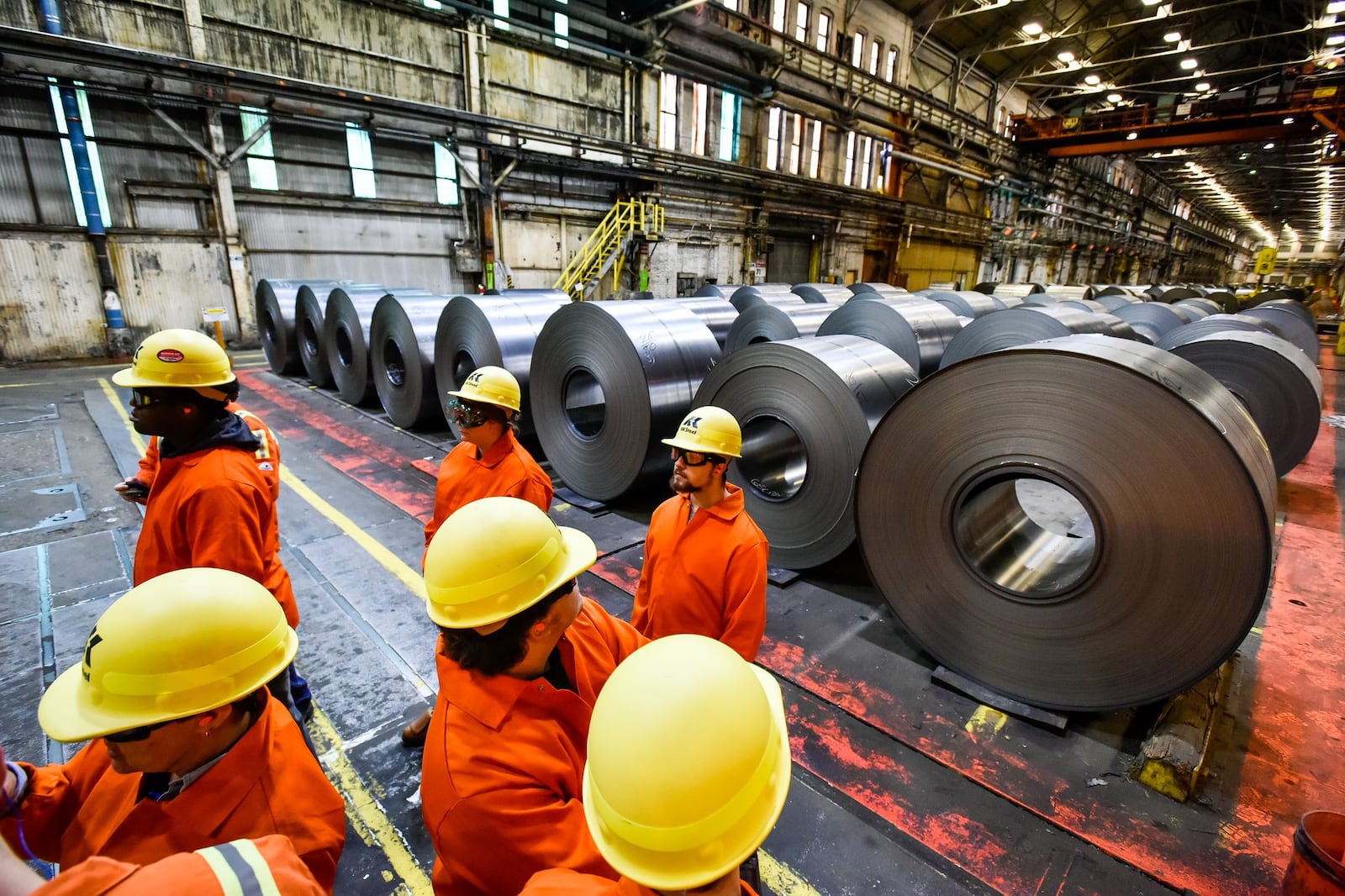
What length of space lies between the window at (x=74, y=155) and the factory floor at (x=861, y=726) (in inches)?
289

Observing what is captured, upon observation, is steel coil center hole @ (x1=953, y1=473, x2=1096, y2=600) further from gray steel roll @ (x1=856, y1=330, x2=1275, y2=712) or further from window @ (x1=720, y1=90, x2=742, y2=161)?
window @ (x1=720, y1=90, x2=742, y2=161)

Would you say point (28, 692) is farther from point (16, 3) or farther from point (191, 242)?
point (16, 3)

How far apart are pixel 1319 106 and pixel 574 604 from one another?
2432 cm

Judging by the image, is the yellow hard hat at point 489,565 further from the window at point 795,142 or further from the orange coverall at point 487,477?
the window at point 795,142

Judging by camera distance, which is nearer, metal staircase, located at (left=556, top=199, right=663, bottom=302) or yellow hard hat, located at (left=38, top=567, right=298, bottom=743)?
yellow hard hat, located at (left=38, top=567, right=298, bottom=743)

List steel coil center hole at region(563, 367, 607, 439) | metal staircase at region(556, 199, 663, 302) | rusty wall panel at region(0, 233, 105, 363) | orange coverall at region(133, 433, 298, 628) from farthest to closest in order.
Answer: metal staircase at region(556, 199, 663, 302) → rusty wall panel at region(0, 233, 105, 363) → steel coil center hole at region(563, 367, 607, 439) → orange coverall at region(133, 433, 298, 628)

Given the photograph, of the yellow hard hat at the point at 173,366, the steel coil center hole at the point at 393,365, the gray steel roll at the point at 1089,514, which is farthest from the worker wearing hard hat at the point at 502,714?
the steel coil center hole at the point at 393,365

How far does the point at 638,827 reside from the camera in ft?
2.42

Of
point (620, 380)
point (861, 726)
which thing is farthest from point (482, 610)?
point (620, 380)

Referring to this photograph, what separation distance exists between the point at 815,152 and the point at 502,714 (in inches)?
830

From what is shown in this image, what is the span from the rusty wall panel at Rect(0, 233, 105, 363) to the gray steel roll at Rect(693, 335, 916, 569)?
37.8 ft

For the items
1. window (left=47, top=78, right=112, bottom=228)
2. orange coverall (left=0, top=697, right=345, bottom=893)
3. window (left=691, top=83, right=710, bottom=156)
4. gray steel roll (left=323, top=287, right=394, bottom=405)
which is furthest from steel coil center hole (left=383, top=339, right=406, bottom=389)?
window (left=691, top=83, right=710, bottom=156)

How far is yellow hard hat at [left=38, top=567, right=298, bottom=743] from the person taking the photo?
39.8 inches

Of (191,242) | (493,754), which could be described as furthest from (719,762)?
(191,242)
